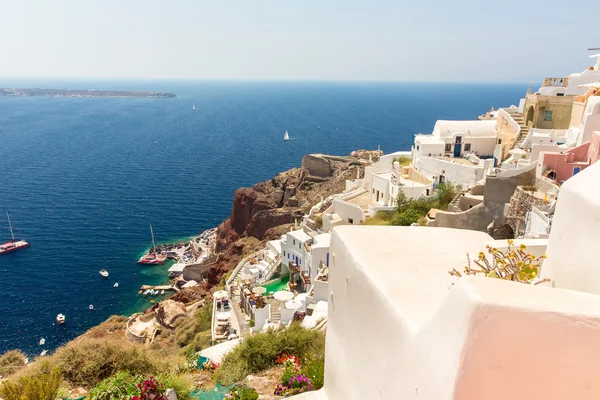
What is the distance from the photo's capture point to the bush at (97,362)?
46.2 ft

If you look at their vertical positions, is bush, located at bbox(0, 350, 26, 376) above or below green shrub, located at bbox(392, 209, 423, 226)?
below

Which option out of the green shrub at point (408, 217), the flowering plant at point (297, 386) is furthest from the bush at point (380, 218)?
the flowering plant at point (297, 386)

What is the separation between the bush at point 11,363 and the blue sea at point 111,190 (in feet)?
83.3

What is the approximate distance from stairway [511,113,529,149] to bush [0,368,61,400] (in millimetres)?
31236

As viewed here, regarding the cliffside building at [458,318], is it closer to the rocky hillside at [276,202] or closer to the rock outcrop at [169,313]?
the rock outcrop at [169,313]

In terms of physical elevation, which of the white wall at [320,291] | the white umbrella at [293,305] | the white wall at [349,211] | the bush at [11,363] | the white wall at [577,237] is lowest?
the white umbrella at [293,305]

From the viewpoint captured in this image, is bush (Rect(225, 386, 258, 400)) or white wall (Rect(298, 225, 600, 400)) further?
bush (Rect(225, 386, 258, 400))

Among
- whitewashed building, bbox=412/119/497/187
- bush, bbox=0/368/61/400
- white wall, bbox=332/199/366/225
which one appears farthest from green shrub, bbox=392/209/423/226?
bush, bbox=0/368/61/400

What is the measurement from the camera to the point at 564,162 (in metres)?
22.1

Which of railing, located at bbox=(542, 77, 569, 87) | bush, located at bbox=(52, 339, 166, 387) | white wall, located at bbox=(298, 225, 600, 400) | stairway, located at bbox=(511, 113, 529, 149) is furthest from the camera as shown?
railing, located at bbox=(542, 77, 569, 87)

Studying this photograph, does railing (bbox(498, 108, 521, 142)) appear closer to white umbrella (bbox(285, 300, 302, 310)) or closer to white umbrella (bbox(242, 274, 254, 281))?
white umbrella (bbox(285, 300, 302, 310))

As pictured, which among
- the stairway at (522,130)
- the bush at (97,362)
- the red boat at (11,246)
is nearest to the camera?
the bush at (97,362)

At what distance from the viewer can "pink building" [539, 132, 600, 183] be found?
72.0ft

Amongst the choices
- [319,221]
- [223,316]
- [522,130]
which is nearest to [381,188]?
[319,221]
